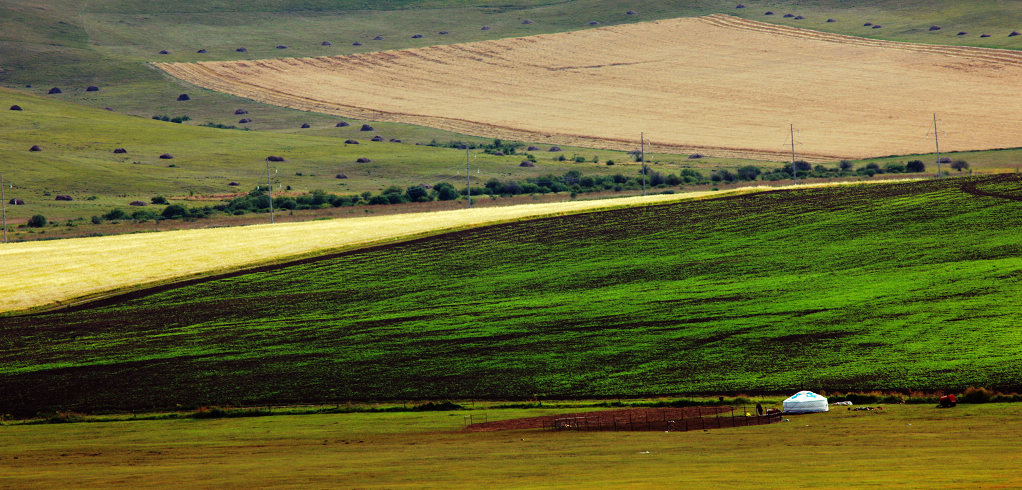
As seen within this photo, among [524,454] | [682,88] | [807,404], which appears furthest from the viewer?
[682,88]

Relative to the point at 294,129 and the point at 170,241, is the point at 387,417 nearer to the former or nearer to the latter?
the point at 170,241

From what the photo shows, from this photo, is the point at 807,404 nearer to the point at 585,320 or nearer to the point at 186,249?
the point at 585,320

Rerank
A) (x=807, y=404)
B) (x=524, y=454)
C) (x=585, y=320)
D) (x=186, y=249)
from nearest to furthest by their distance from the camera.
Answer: (x=524, y=454)
(x=807, y=404)
(x=585, y=320)
(x=186, y=249)

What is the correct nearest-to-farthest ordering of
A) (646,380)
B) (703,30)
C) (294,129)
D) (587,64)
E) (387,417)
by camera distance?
(387,417)
(646,380)
(294,129)
(587,64)
(703,30)

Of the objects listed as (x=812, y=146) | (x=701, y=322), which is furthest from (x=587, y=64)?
(x=701, y=322)

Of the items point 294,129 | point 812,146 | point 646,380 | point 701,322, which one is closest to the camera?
point 646,380

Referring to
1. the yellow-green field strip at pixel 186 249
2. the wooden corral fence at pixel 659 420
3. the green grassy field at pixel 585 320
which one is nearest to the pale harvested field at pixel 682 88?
the yellow-green field strip at pixel 186 249

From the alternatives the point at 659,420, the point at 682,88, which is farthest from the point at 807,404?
the point at 682,88

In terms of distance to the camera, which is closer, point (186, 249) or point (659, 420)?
point (659, 420)
